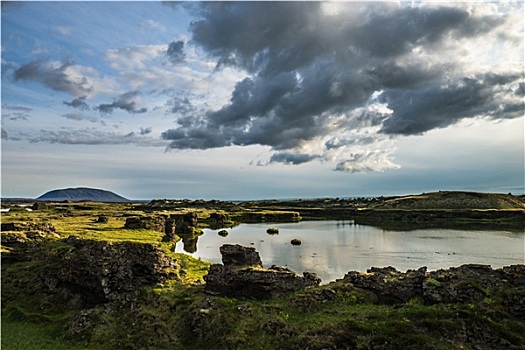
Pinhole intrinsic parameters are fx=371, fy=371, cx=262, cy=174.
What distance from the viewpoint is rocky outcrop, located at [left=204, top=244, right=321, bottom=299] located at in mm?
36938

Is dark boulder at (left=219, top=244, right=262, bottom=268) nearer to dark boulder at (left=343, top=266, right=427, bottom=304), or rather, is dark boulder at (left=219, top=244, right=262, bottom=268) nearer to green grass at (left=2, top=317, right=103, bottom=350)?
dark boulder at (left=343, top=266, right=427, bottom=304)

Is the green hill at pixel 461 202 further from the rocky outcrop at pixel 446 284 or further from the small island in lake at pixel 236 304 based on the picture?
the small island in lake at pixel 236 304

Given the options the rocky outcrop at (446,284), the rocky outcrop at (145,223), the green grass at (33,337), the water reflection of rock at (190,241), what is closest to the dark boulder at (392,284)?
the rocky outcrop at (446,284)

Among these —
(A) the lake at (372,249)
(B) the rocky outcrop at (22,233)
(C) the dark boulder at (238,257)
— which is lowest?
(A) the lake at (372,249)

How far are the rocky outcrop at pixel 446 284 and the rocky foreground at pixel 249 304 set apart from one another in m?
0.09

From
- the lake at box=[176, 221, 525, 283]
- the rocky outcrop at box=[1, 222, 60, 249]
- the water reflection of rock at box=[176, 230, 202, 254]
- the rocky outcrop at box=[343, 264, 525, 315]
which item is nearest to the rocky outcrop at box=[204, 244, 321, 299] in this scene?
the rocky outcrop at box=[343, 264, 525, 315]

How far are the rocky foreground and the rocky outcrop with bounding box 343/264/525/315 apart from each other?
9cm

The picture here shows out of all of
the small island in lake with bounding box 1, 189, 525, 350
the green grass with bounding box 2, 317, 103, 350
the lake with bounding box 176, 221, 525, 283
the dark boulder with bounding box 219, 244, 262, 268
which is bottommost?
the green grass with bounding box 2, 317, 103, 350

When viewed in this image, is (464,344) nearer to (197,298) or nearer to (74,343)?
(197,298)

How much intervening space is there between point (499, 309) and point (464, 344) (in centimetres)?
514

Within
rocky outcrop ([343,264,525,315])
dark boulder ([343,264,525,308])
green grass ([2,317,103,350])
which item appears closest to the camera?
dark boulder ([343,264,525,308])

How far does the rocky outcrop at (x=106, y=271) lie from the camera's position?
4050cm

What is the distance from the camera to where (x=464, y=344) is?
27.1 meters

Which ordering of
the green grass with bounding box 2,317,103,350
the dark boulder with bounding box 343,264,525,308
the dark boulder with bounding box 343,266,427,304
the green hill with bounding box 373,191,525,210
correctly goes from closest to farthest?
the dark boulder with bounding box 343,264,525,308
the green grass with bounding box 2,317,103,350
the dark boulder with bounding box 343,266,427,304
the green hill with bounding box 373,191,525,210
